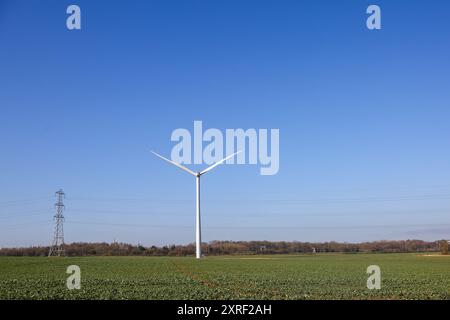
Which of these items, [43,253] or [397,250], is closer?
[43,253]

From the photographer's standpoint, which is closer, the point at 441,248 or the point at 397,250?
the point at 441,248

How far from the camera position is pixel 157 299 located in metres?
29.8
